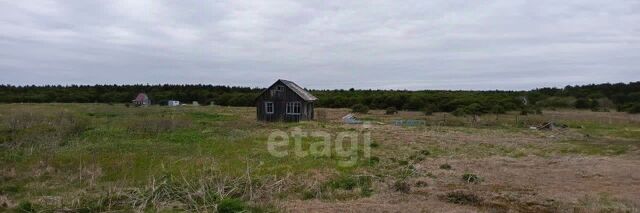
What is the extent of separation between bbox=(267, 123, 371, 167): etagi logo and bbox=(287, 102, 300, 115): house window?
546 inches

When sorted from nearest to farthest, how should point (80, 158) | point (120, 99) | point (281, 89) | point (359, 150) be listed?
point (80, 158)
point (359, 150)
point (281, 89)
point (120, 99)

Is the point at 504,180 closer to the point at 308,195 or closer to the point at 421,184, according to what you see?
the point at 421,184

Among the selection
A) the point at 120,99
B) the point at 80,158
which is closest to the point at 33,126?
the point at 80,158

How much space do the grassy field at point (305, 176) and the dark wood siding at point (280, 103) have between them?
16693mm

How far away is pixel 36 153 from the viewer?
57.4 ft

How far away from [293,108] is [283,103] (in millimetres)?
815

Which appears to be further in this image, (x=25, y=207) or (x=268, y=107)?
(x=268, y=107)

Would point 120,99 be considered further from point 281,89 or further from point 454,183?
point 454,183

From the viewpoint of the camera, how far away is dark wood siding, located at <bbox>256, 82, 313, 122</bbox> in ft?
130

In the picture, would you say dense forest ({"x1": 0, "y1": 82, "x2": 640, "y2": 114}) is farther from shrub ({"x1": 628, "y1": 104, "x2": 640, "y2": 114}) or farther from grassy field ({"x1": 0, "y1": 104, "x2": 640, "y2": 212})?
grassy field ({"x1": 0, "y1": 104, "x2": 640, "y2": 212})

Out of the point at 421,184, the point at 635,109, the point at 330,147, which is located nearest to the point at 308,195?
the point at 421,184

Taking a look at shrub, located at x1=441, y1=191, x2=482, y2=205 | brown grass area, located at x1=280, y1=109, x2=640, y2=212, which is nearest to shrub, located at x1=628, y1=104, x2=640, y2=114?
brown grass area, located at x1=280, y1=109, x2=640, y2=212

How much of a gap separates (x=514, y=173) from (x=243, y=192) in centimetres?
721

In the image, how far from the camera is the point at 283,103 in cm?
4012
